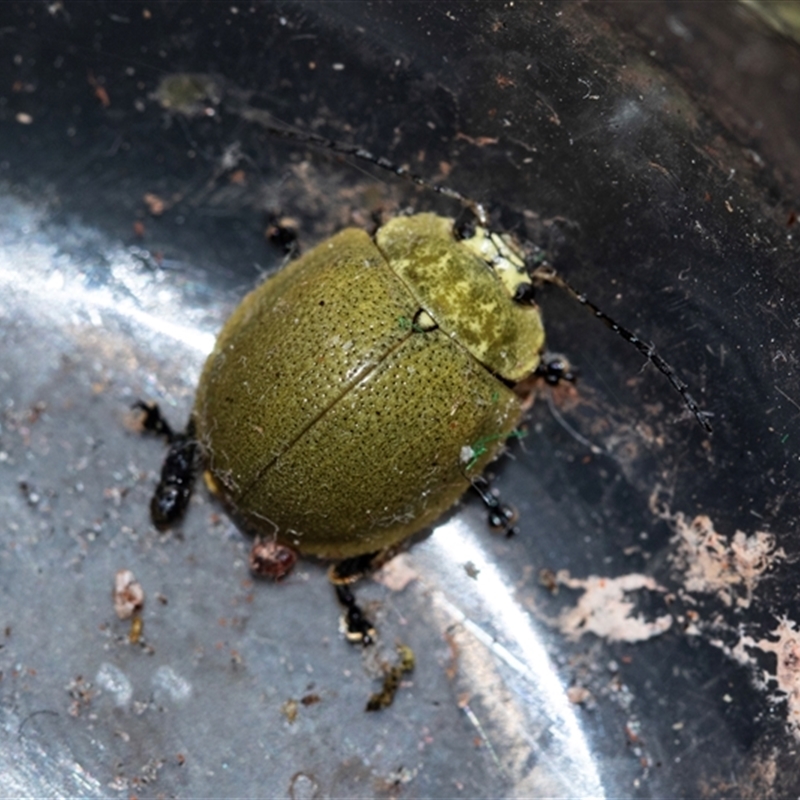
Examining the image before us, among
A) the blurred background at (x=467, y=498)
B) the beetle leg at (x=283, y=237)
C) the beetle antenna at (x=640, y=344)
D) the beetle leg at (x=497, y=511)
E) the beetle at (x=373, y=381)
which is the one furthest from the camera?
the beetle leg at (x=283, y=237)

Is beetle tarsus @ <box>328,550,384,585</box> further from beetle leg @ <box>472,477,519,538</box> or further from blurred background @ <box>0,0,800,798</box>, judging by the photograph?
beetle leg @ <box>472,477,519,538</box>

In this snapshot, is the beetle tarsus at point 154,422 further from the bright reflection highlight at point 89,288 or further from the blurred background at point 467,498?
the bright reflection highlight at point 89,288

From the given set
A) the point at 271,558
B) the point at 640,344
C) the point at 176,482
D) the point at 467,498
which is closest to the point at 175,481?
the point at 176,482

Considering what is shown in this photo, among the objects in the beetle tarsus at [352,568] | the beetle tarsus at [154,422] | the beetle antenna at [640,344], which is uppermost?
the beetle antenna at [640,344]

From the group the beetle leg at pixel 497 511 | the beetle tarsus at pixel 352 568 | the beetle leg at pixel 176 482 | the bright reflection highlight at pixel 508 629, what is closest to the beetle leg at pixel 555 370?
the beetle leg at pixel 497 511

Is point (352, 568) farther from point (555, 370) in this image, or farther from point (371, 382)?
point (555, 370)

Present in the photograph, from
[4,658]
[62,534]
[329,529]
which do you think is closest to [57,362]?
[62,534]

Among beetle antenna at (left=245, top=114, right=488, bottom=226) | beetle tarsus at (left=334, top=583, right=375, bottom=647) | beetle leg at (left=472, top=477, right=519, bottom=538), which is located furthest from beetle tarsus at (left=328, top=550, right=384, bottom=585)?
beetle antenna at (left=245, top=114, right=488, bottom=226)
